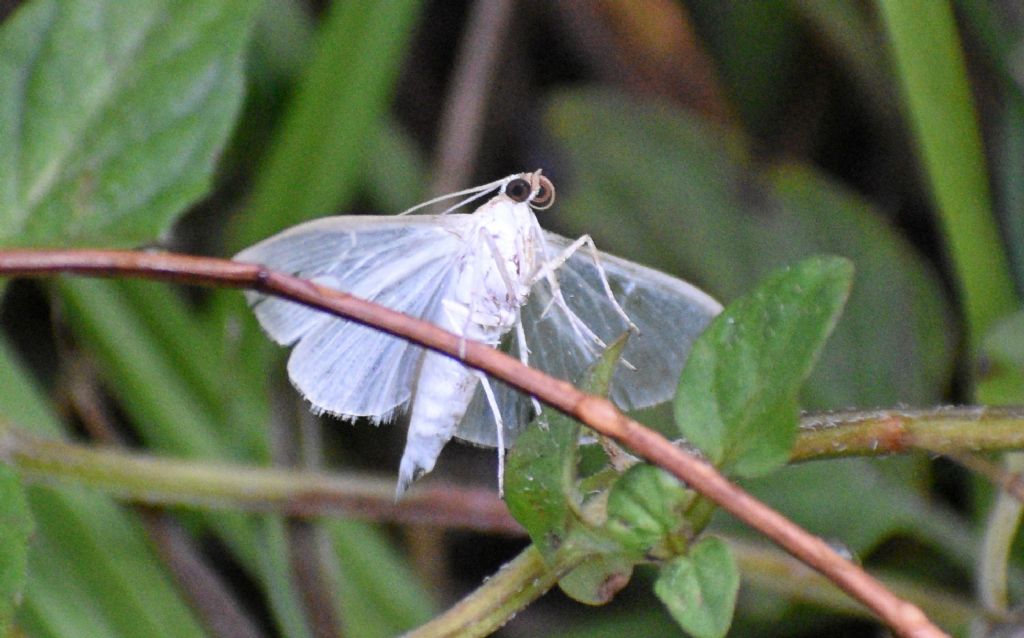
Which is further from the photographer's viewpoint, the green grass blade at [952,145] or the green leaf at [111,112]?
the green grass blade at [952,145]

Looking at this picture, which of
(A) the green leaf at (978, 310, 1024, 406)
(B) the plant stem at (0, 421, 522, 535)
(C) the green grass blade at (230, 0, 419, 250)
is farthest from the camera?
(C) the green grass blade at (230, 0, 419, 250)

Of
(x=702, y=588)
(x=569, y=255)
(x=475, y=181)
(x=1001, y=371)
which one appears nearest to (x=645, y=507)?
(x=702, y=588)

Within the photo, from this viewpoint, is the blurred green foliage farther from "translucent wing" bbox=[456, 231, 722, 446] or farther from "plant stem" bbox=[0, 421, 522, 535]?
"translucent wing" bbox=[456, 231, 722, 446]

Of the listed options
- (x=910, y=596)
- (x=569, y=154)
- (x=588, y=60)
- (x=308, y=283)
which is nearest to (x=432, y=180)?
(x=569, y=154)

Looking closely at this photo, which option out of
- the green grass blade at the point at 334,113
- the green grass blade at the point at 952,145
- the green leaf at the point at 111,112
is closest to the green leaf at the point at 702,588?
the green leaf at the point at 111,112

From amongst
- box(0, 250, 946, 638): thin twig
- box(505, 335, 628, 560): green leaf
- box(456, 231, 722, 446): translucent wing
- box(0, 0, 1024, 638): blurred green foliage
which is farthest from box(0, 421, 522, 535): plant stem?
box(505, 335, 628, 560): green leaf

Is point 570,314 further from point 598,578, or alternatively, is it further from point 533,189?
point 598,578

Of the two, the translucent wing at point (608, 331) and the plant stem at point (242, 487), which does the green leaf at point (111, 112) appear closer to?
the plant stem at point (242, 487)
